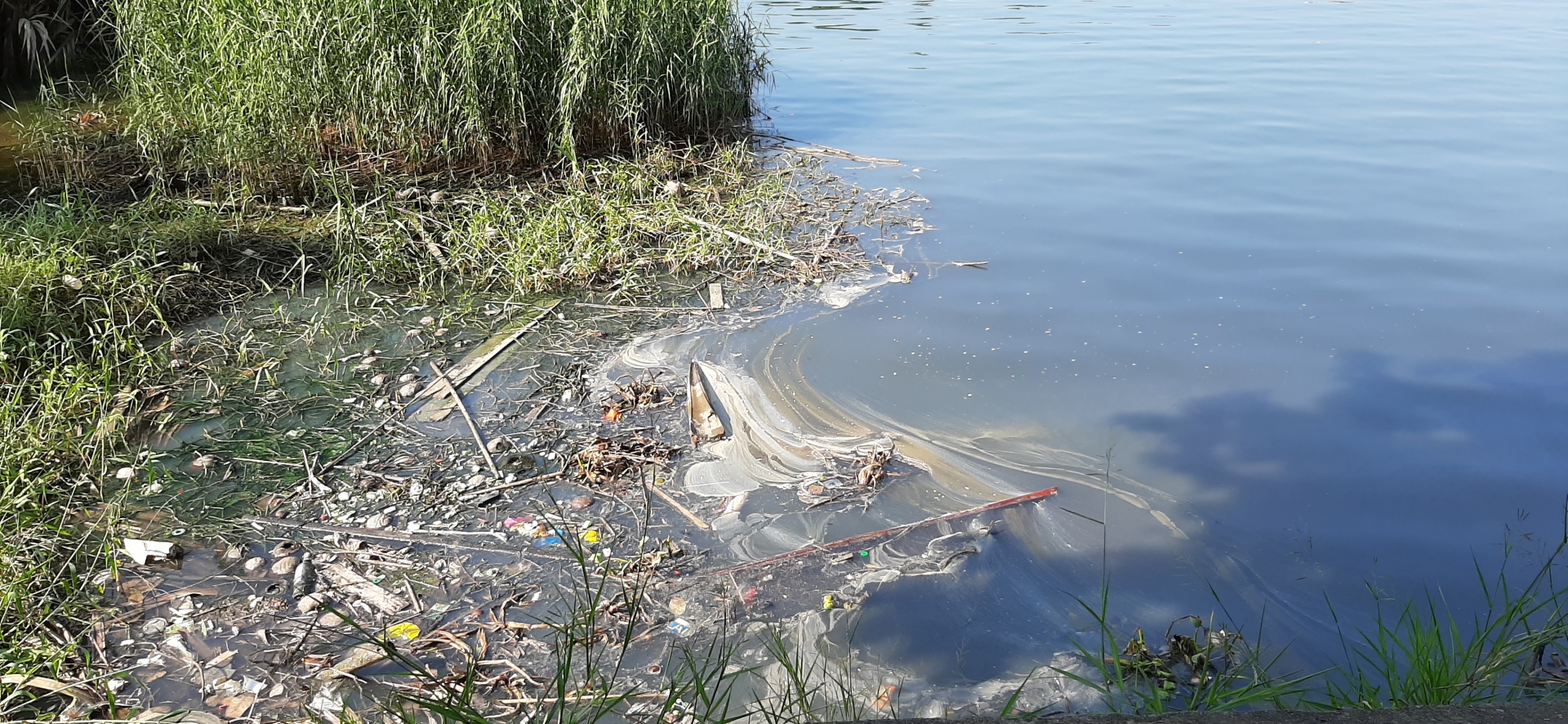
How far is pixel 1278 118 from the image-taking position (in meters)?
7.51

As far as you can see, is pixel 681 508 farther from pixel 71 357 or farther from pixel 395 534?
pixel 71 357

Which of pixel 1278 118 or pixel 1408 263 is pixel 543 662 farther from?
pixel 1278 118

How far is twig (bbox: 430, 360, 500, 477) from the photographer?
341 cm

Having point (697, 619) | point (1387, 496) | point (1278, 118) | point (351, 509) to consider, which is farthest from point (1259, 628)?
point (1278, 118)

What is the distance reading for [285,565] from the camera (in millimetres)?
2922

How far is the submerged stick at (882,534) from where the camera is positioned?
2.93m

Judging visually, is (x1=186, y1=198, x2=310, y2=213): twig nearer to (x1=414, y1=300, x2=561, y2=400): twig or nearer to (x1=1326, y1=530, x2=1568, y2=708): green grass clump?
(x1=414, y1=300, x2=561, y2=400): twig

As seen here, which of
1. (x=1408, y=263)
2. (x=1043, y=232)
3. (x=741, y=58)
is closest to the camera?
(x=1408, y=263)

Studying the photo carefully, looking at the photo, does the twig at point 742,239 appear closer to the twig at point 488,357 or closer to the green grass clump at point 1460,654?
the twig at point 488,357

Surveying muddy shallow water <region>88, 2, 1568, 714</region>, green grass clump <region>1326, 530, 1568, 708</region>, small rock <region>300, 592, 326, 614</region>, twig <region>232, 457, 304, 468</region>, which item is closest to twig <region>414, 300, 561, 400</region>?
muddy shallow water <region>88, 2, 1568, 714</region>

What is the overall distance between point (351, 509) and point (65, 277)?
79.0 inches

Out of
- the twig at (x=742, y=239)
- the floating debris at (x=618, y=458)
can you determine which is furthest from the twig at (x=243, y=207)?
the floating debris at (x=618, y=458)

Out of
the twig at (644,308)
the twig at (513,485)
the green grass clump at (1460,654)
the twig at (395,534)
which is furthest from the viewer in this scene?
the twig at (644,308)

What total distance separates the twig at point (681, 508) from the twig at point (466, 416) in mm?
507
